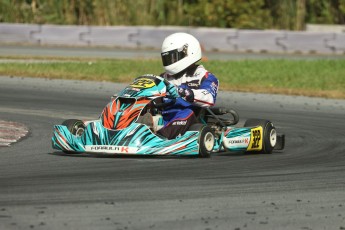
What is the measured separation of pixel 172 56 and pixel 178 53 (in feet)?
0.23

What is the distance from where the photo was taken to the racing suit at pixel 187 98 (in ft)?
33.4

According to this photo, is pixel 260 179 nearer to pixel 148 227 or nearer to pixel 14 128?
pixel 148 227

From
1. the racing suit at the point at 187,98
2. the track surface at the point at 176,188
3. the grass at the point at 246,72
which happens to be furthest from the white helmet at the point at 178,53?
the grass at the point at 246,72

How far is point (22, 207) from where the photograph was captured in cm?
685

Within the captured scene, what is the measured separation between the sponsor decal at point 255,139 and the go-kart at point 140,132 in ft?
0.19

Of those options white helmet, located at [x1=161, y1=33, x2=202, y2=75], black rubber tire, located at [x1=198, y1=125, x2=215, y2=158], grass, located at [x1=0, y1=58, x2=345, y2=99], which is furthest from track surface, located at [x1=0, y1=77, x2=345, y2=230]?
grass, located at [x1=0, y1=58, x2=345, y2=99]

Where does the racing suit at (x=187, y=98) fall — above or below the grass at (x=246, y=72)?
above

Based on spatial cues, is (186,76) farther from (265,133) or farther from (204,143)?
(204,143)

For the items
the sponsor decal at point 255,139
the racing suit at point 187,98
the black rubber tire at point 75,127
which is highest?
the racing suit at point 187,98

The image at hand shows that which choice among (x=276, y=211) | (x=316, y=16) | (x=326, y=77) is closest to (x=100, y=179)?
(x=276, y=211)

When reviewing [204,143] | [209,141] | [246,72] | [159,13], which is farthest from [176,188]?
[159,13]

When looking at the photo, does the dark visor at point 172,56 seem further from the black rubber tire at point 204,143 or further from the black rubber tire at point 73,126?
the black rubber tire at point 73,126

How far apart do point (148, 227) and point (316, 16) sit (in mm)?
33091

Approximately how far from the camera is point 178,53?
10.8 metres
